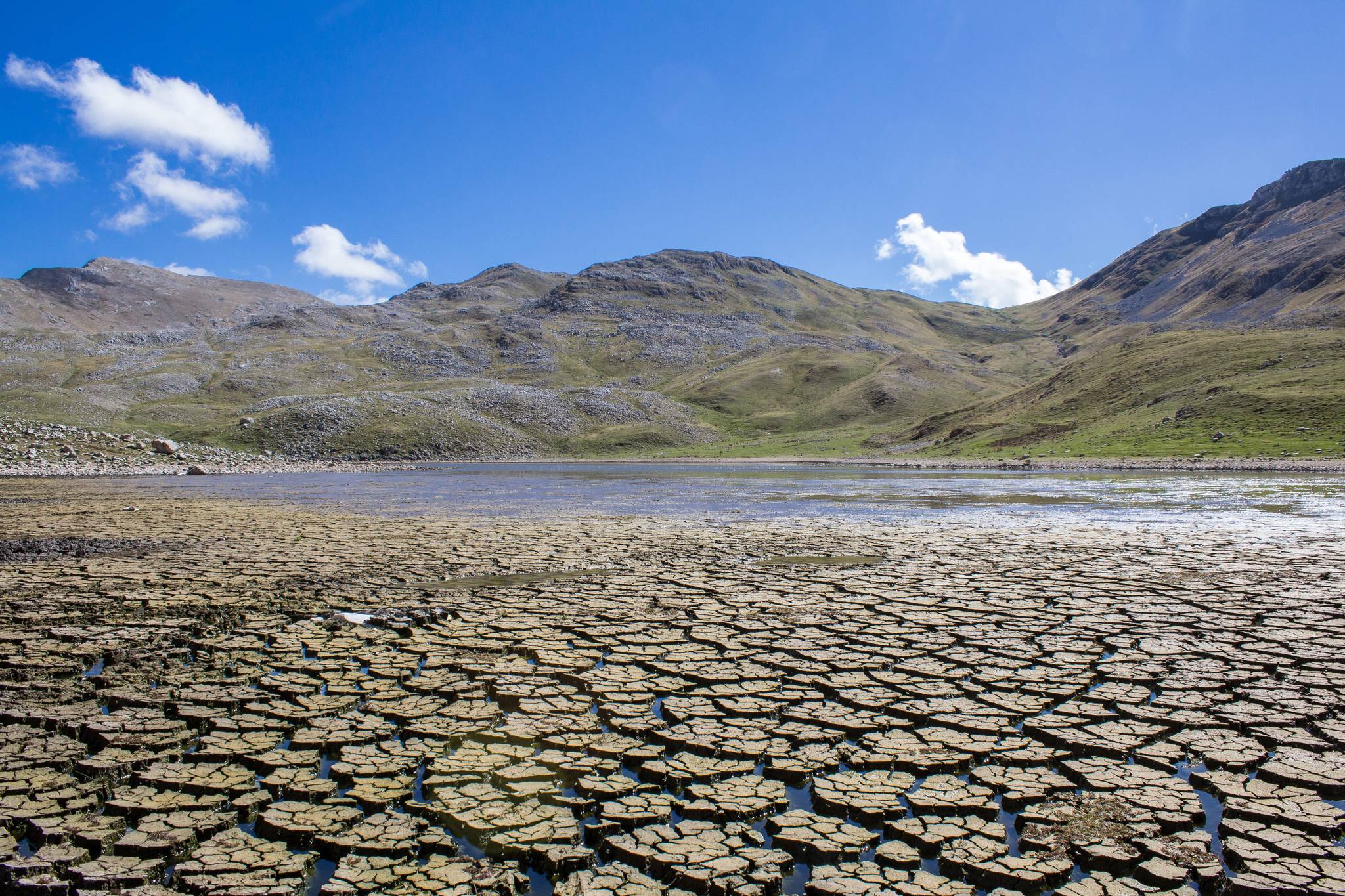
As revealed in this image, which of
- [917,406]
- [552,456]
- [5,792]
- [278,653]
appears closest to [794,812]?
[5,792]

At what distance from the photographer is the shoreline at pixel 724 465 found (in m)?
55.8

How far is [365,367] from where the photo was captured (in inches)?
6334

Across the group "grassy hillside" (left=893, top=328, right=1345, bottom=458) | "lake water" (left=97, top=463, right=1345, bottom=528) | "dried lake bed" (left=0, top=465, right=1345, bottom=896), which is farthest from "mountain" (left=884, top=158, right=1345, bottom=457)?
"dried lake bed" (left=0, top=465, right=1345, bottom=896)

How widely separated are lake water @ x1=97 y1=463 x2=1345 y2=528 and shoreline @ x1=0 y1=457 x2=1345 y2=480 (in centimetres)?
357

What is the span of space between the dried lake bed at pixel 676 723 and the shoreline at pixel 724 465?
44.1m

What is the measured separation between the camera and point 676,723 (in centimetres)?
809

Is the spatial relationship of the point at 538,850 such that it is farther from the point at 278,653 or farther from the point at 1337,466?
the point at 1337,466

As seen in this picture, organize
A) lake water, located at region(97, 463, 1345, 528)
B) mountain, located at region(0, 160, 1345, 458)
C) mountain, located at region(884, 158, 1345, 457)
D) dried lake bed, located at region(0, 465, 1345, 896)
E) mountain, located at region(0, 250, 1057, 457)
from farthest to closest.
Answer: mountain, located at region(0, 250, 1057, 457)
mountain, located at region(0, 160, 1345, 458)
mountain, located at region(884, 158, 1345, 457)
lake water, located at region(97, 463, 1345, 528)
dried lake bed, located at region(0, 465, 1345, 896)

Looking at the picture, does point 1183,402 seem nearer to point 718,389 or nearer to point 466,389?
point 718,389

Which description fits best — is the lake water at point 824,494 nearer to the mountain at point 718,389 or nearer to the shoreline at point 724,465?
the shoreline at point 724,465

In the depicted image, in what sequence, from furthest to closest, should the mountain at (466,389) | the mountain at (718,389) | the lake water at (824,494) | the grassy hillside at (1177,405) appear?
the mountain at (466,389), the mountain at (718,389), the grassy hillside at (1177,405), the lake water at (824,494)

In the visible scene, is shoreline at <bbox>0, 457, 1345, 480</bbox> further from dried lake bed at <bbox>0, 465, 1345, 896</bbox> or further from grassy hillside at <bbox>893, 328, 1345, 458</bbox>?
dried lake bed at <bbox>0, 465, 1345, 896</bbox>

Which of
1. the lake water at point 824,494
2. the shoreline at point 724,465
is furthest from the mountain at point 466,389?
the lake water at point 824,494

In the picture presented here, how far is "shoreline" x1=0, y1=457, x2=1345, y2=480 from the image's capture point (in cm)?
5584
